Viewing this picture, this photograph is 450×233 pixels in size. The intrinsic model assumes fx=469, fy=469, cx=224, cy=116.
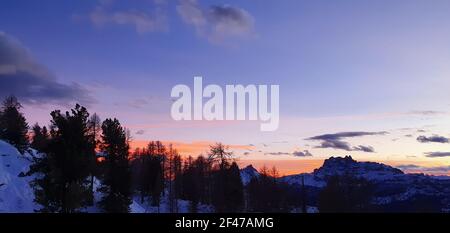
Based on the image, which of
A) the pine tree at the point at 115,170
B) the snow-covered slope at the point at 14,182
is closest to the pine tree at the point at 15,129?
the snow-covered slope at the point at 14,182

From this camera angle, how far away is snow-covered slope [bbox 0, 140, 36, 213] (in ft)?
230

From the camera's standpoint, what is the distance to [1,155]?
81500mm

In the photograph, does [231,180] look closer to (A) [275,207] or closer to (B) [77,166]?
(B) [77,166]

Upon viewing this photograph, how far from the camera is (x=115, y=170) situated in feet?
187

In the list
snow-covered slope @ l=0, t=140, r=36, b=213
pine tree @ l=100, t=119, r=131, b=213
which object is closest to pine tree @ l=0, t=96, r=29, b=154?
snow-covered slope @ l=0, t=140, r=36, b=213

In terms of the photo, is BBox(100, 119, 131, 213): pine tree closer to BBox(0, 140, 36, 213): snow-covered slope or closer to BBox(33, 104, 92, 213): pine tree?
BBox(33, 104, 92, 213): pine tree

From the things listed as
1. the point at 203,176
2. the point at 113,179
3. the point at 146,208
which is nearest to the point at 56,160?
the point at 113,179

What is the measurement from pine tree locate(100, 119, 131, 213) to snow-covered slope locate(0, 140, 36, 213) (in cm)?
1671

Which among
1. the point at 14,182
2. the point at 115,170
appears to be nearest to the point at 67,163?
the point at 115,170

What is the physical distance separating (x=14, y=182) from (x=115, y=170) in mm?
29063

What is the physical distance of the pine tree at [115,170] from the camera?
5562 cm

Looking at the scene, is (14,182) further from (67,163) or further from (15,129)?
(67,163)
